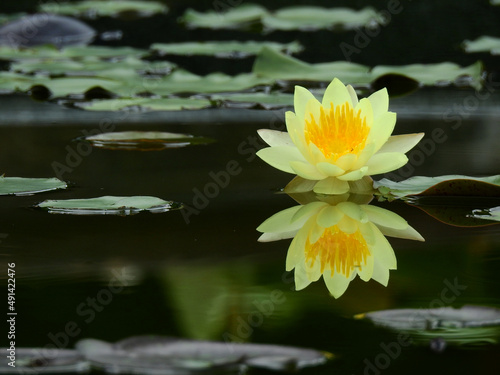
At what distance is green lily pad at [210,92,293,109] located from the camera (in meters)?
2.68

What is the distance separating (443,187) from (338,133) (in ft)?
0.82

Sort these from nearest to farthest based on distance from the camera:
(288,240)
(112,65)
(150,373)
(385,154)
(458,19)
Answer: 1. (150,373)
2. (288,240)
3. (385,154)
4. (112,65)
5. (458,19)

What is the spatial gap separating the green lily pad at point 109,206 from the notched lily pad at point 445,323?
2.14 ft

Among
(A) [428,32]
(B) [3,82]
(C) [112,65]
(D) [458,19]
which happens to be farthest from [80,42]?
(D) [458,19]

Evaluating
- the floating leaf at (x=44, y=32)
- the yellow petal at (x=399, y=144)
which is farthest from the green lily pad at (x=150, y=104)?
the floating leaf at (x=44, y=32)

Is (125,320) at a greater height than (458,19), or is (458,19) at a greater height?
(458,19)

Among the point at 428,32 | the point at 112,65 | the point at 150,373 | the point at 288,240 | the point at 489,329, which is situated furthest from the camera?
the point at 428,32

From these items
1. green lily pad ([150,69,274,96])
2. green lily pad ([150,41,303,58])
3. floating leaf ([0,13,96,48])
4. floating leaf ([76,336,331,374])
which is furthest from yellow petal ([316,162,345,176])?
floating leaf ([0,13,96,48])

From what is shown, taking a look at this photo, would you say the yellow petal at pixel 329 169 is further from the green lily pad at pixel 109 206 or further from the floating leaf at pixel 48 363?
the floating leaf at pixel 48 363

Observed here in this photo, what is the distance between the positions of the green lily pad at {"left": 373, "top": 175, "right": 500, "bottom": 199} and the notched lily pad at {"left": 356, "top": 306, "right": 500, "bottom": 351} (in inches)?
23.7

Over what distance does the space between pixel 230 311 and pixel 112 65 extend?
2657 mm

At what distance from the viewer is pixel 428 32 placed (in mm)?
4660

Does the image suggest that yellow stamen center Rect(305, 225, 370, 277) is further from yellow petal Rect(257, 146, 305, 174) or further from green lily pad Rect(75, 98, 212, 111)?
green lily pad Rect(75, 98, 212, 111)

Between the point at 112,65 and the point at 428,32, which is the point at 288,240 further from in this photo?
the point at 428,32
